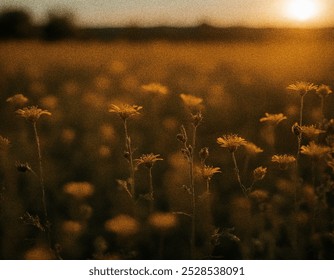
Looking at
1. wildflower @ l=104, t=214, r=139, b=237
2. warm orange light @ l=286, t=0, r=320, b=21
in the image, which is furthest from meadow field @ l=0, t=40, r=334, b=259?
warm orange light @ l=286, t=0, r=320, b=21

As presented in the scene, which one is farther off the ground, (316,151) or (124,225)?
(316,151)

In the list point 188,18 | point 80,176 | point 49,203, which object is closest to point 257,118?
point 188,18

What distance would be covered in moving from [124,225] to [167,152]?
23.4 inches

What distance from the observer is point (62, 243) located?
4.40 feet

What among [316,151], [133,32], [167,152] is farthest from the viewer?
[133,32]

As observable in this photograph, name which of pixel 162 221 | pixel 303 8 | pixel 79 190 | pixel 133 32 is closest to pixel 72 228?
pixel 79 190

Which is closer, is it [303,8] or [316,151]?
[316,151]

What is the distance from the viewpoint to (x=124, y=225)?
1269mm

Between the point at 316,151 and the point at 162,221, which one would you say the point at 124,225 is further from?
the point at 316,151

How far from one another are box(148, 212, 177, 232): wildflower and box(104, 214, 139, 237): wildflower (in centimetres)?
4

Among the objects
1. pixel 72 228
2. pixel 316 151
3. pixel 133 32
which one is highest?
pixel 133 32

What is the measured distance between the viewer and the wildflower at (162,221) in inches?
50.4

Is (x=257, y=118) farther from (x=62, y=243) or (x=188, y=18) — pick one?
(x=62, y=243)
